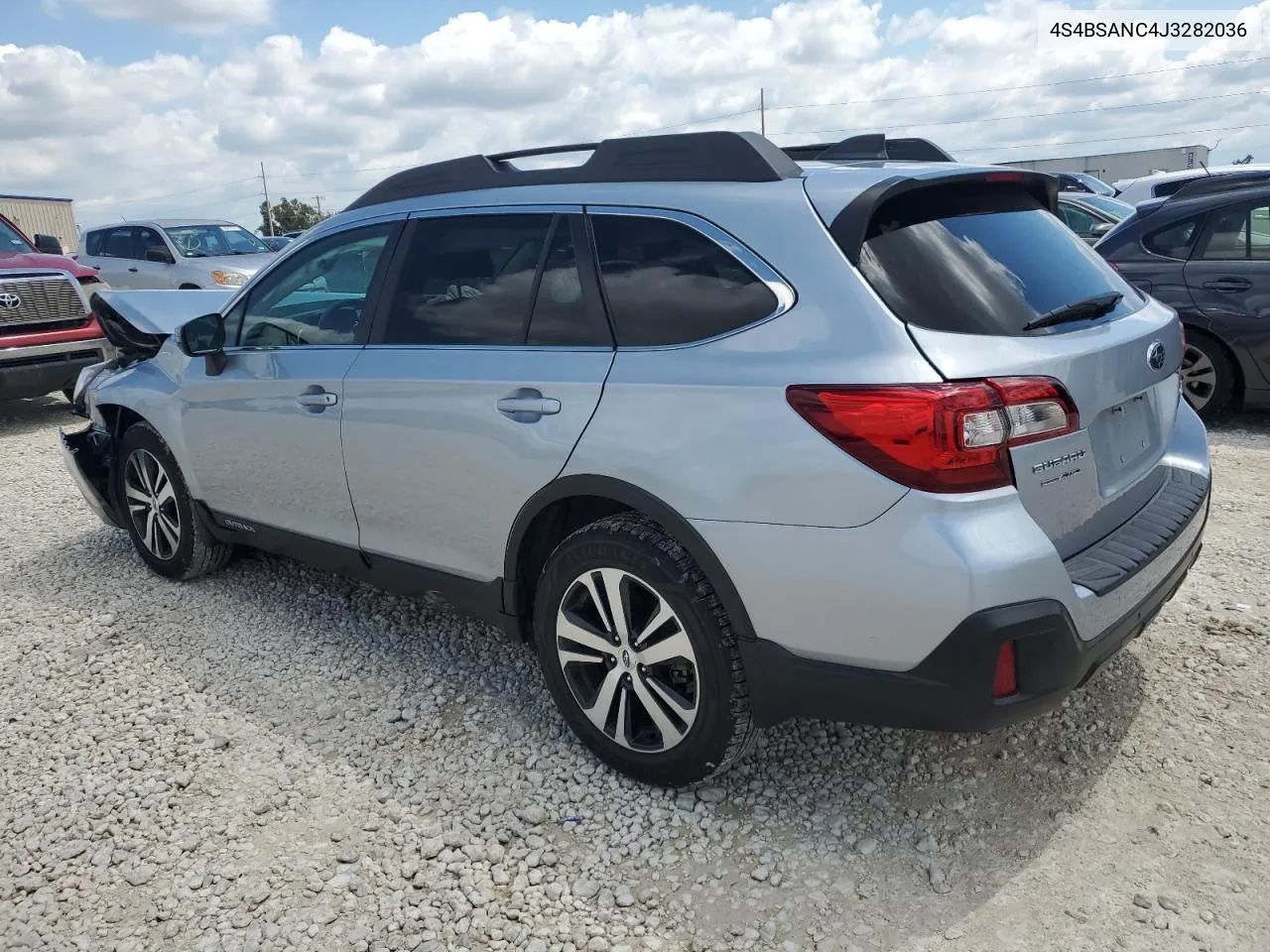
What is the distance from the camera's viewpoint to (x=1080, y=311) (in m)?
2.75

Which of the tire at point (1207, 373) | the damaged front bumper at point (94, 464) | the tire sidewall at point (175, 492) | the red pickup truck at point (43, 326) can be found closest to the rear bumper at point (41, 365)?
the red pickup truck at point (43, 326)

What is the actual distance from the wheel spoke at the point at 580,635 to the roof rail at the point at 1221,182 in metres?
5.97

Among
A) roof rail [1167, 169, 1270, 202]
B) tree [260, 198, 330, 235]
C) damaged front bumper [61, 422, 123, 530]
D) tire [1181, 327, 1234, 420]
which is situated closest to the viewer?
damaged front bumper [61, 422, 123, 530]

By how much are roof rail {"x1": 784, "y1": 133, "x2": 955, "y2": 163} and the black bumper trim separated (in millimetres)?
1563

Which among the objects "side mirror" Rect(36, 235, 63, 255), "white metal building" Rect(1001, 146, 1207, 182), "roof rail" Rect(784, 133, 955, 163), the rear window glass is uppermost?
"roof rail" Rect(784, 133, 955, 163)

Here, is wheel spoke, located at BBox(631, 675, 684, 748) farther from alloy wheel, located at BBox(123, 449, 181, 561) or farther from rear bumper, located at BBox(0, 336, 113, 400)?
rear bumper, located at BBox(0, 336, 113, 400)

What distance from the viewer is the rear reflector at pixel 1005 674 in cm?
234

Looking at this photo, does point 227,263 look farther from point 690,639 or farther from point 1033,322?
point 1033,322

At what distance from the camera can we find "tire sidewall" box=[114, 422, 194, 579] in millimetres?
4695

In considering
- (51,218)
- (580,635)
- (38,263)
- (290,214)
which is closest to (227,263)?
(38,263)

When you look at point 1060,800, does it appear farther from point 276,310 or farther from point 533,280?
point 276,310

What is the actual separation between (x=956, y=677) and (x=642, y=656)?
890 millimetres

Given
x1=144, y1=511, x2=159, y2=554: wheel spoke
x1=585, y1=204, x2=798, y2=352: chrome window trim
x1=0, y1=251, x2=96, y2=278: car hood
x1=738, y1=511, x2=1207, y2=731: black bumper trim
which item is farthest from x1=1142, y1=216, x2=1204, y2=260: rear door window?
x1=0, y1=251, x2=96, y2=278: car hood

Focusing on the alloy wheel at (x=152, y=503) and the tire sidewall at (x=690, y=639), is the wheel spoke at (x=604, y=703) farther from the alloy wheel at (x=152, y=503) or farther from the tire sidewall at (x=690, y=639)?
the alloy wheel at (x=152, y=503)
